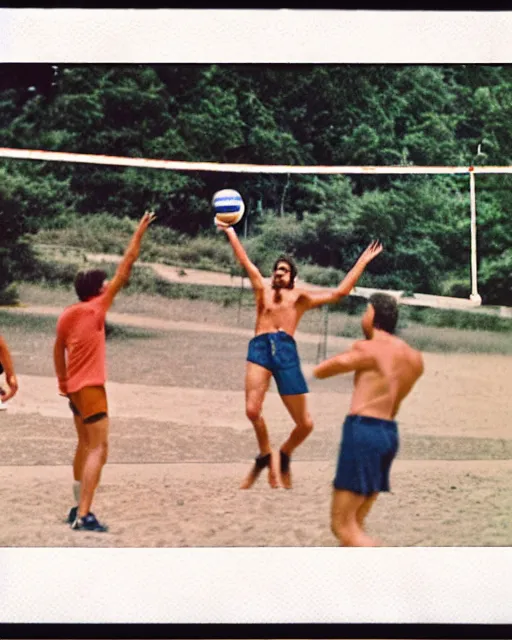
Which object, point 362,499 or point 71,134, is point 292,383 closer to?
point 362,499

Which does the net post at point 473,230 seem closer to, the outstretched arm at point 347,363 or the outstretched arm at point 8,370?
the outstretched arm at point 347,363

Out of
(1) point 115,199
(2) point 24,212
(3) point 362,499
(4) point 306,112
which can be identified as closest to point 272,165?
(4) point 306,112

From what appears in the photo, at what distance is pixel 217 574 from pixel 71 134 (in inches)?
86.6

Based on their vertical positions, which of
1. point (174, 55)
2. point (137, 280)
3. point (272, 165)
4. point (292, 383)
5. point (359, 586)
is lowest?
point (359, 586)

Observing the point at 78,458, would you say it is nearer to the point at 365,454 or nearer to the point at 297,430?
the point at 297,430

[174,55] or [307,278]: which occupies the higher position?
[174,55]

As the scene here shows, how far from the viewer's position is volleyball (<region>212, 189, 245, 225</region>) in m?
6.96

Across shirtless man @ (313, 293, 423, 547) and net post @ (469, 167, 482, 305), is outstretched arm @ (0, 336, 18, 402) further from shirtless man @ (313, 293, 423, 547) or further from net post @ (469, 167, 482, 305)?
net post @ (469, 167, 482, 305)

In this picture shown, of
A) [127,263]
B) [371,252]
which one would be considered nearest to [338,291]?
[371,252]

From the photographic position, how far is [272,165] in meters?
7.00

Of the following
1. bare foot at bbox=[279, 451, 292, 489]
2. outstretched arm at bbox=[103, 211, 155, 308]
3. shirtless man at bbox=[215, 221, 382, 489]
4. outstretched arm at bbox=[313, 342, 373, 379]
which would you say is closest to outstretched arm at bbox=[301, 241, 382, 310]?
shirtless man at bbox=[215, 221, 382, 489]

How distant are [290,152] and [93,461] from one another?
1749 mm

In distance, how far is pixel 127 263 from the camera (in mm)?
6965

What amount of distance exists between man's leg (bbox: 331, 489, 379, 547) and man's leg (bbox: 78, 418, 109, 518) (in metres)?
1.12
